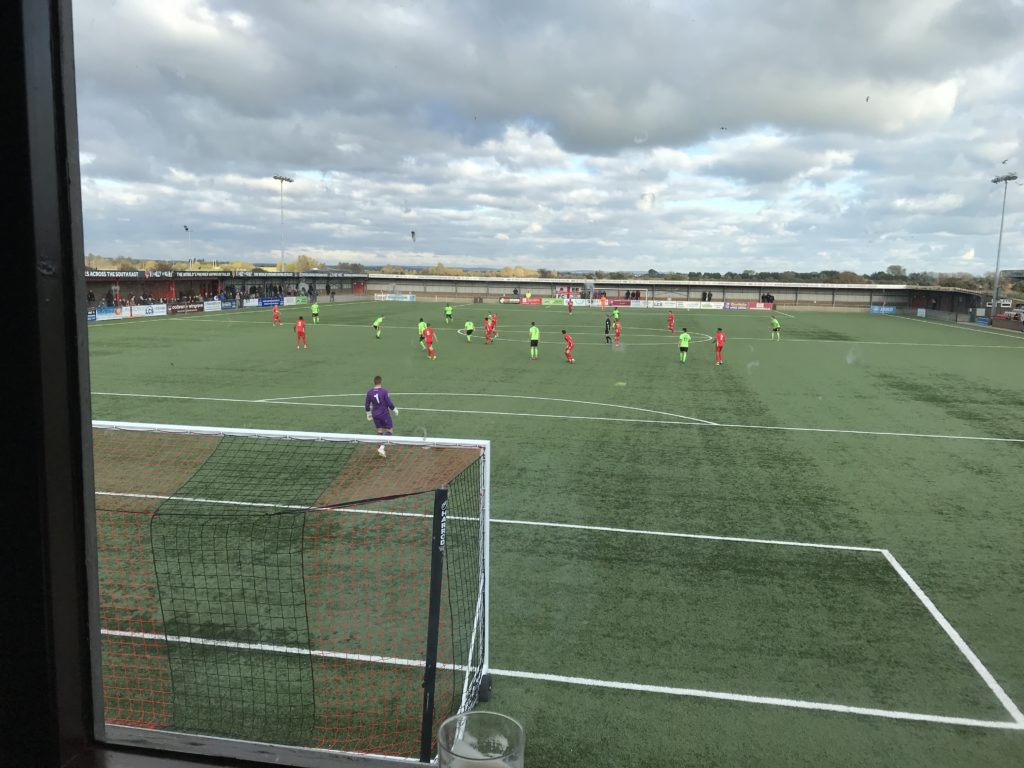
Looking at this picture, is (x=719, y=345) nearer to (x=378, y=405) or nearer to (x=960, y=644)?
(x=378, y=405)

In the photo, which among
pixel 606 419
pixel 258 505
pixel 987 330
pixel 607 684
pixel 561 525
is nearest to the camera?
pixel 607 684

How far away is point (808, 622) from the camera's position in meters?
7.95

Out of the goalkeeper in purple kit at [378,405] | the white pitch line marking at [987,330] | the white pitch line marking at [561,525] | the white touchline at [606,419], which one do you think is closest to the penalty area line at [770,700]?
the white pitch line marking at [561,525]

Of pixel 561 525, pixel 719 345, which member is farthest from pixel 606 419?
pixel 719 345

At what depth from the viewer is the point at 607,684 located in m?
6.70

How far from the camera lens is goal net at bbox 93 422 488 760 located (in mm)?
6203

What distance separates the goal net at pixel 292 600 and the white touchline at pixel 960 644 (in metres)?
5.12

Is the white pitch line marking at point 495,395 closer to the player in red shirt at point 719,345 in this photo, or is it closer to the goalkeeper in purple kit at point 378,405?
the goalkeeper in purple kit at point 378,405

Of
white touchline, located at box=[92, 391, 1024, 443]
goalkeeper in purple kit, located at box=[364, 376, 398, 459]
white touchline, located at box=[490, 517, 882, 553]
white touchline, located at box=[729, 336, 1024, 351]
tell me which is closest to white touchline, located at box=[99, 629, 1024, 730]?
white touchline, located at box=[490, 517, 882, 553]

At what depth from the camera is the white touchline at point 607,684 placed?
249 inches

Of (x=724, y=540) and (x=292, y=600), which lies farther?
(x=724, y=540)

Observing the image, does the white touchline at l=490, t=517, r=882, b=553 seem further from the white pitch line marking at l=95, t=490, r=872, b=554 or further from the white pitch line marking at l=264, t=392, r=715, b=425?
the white pitch line marking at l=264, t=392, r=715, b=425

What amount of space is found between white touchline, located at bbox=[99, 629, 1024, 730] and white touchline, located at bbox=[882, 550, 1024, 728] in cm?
28

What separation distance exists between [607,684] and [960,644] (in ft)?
13.9
